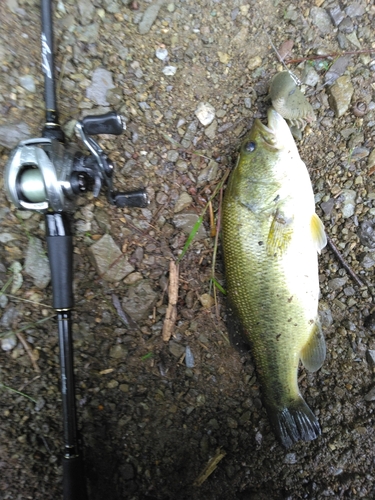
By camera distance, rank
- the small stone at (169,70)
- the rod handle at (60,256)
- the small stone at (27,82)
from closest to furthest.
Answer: the rod handle at (60,256)
the small stone at (27,82)
the small stone at (169,70)

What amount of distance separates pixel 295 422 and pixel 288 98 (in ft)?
6.29

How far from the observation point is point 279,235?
6.78 ft

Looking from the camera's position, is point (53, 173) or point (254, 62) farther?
point (254, 62)

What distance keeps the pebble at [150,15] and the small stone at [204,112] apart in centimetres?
55

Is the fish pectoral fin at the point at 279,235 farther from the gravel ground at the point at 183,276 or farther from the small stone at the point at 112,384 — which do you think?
the small stone at the point at 112,384

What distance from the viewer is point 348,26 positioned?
7.61 feet

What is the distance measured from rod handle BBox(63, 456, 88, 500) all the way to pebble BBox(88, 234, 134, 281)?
1021 mm

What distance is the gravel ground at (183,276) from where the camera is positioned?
2.26 metres

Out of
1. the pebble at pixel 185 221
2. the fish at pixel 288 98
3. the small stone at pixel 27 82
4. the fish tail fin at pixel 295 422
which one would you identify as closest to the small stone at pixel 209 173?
the pebble at pixel 185 221

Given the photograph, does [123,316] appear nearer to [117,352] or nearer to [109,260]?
[117,352]

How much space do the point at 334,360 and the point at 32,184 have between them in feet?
6.78

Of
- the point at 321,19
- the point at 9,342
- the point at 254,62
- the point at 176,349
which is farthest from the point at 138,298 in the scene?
the point at 321,19

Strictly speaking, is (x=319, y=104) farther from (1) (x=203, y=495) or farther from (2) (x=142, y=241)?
(1) (x=203, y=495)

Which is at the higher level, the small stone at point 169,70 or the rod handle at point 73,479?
the small stone at point 169,70
